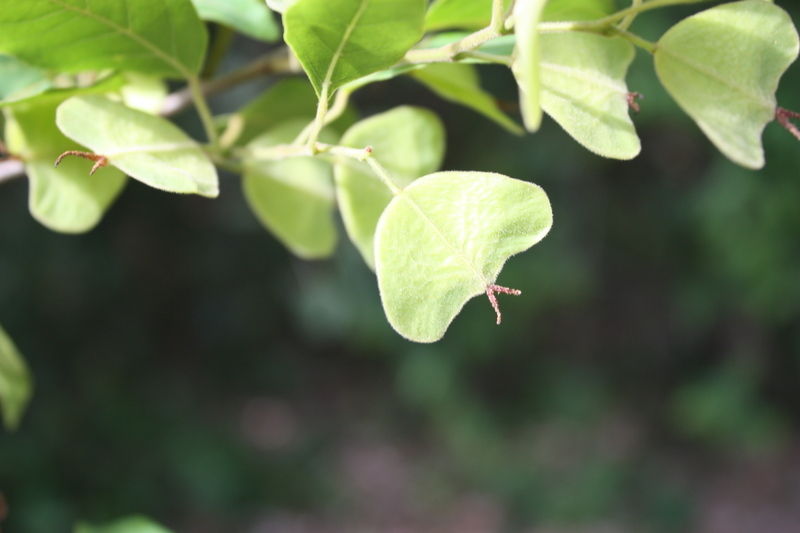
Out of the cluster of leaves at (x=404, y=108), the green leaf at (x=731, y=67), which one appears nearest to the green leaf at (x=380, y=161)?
the cluster of leaves at (x=404, y=108)

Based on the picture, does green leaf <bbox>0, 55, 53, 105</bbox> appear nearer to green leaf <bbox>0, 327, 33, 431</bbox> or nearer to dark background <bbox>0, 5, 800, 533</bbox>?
green leaf <bbox>0, 327, 33, 431</bbox>

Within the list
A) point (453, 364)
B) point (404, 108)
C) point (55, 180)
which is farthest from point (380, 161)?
point (453, 364)

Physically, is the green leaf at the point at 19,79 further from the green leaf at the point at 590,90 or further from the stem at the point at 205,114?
the green leaf at the point at 590,90

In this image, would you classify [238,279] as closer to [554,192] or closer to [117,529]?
[554,192]

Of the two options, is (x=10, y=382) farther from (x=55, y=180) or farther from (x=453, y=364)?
(x=453, y=364)

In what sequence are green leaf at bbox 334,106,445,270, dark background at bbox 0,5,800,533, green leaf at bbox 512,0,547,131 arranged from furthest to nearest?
dark background at bbox 0,5,800,533 → green leaf at bbox 334,106,445,270 → green leaf at bbox 512,0,547,131

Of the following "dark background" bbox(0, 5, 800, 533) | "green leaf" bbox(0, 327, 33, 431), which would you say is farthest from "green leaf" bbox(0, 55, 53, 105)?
"dark background" bbox(0, 5, 800, 533)
